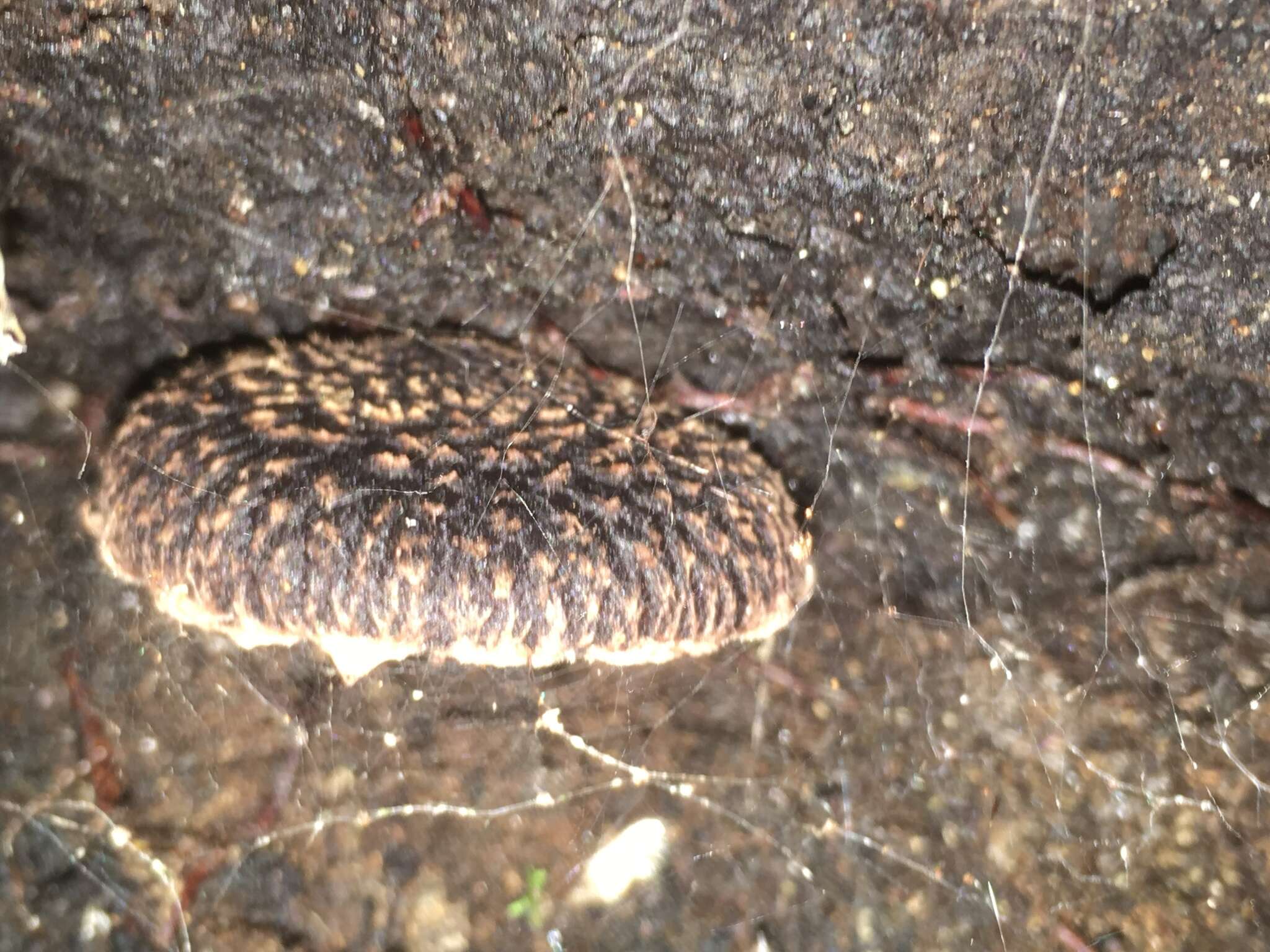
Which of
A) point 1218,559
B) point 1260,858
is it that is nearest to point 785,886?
point 1260,858

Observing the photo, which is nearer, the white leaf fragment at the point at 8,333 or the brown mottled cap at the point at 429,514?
the brown mottled cap at the point at 429,514

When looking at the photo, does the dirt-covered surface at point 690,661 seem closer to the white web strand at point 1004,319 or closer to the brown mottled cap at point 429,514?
the white web strand at point 1004,319

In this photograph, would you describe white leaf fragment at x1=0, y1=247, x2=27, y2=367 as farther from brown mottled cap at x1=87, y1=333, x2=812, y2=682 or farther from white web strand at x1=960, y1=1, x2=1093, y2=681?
white web strand at x1=960, y1=1, x2=1093, y2=681

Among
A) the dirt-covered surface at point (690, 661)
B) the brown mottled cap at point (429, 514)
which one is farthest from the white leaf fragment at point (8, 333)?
the brown mottled cap at point (429, 514)

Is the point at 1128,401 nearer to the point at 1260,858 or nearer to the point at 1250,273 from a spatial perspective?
the point at 1250,273

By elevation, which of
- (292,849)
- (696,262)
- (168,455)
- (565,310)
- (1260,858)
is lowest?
(292,849)

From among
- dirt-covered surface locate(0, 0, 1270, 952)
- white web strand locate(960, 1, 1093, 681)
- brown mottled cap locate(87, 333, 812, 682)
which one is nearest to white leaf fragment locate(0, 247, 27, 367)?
dirt-covered surface locate(0, 0, 1270, 952)
